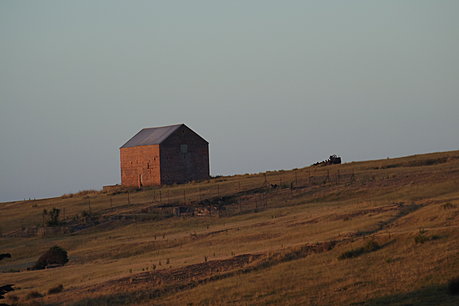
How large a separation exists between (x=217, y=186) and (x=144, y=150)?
53.5 feet

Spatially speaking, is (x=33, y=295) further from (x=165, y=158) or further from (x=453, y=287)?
(x=165, y=158)

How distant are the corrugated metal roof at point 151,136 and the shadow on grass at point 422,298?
192ft

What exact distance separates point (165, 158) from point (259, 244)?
1787 inches

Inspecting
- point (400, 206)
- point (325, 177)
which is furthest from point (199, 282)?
point (325, 177)

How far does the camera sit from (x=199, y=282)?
87.4 feet


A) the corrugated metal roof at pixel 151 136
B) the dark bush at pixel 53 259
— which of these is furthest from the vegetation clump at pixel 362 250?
the corrugated metal roof at pixel 151 136

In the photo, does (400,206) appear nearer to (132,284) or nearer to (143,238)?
(143,238)

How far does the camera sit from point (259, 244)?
3400cm

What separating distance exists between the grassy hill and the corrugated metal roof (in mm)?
15519

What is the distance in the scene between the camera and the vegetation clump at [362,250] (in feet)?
90.6

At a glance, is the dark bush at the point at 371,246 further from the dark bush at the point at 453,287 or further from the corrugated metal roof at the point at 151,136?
the corrugated metal roof at the point at 151,136

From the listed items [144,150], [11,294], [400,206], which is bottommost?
[11,294]

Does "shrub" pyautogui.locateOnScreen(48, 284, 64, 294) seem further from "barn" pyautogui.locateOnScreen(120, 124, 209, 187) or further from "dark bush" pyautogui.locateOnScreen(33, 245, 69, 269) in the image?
"barn" pyautogui.locateOnScreen(120, 124, 209, 187)

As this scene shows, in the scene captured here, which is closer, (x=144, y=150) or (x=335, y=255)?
(x=335, y=255)
